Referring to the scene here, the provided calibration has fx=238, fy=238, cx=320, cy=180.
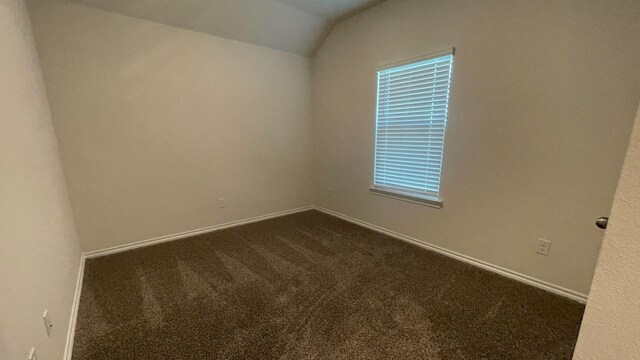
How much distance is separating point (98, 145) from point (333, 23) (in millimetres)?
2833

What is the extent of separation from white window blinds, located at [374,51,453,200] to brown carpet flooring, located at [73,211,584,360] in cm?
75

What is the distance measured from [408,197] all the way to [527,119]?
1149 millimetres

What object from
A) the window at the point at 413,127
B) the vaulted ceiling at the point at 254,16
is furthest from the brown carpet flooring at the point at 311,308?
the vaulted ceiling at the point at 254,16

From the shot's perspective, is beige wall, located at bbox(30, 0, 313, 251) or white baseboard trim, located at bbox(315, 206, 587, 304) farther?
beige wall, located at bbox(30, 0, 313, 251)

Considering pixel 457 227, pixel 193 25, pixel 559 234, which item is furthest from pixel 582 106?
pixel 193 25

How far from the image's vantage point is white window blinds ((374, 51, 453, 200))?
2.16m

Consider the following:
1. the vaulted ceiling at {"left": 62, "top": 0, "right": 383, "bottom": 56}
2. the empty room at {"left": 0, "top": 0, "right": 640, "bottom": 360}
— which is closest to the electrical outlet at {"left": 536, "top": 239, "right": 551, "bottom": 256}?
the empty room at {"left": 0, "top": 0, "right": 640, "bottom": 360}

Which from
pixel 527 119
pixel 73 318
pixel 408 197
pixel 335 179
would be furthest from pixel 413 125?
pixel 73 318

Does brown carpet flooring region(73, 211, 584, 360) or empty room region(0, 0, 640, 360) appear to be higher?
empty room region(0, 0, 640, 360)

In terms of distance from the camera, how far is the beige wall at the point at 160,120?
2.03 metres

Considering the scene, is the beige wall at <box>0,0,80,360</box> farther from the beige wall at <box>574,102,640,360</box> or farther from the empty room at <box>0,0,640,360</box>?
the beige wall at <box>574,102,640,360</box>

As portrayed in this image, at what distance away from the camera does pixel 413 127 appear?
2379mm

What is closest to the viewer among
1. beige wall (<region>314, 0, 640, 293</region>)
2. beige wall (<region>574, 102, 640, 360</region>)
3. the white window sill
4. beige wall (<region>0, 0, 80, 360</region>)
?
beige wall (<region>574, 102, 640, 360</region>)

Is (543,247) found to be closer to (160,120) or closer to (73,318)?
(73,318)
